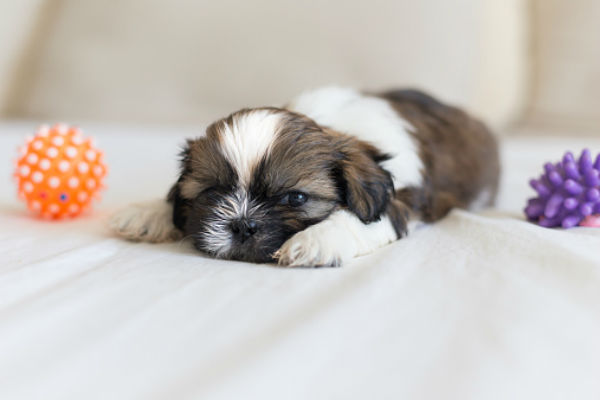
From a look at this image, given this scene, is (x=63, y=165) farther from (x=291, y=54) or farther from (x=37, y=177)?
(x=291, y=54)

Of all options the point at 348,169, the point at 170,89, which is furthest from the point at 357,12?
→ the point at 348,169

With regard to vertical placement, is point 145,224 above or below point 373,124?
below

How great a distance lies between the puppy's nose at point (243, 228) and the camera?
6.05ft

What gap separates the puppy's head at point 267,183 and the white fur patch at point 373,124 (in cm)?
25

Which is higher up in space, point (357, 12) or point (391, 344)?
point (357, 12)

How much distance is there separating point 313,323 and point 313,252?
0.50m

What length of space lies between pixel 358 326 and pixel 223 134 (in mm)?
910

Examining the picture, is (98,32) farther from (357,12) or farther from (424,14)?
(424,14)

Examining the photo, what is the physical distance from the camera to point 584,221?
2.07 m

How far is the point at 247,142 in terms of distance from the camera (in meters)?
1.89

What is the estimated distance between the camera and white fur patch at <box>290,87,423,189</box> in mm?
2295

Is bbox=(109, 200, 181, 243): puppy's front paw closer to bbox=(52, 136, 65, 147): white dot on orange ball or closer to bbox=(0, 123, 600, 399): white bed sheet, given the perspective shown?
bbox=(0, 123, 600, 399): white bed sheet

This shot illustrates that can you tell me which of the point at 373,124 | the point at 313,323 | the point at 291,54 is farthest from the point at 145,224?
the point at 291,54

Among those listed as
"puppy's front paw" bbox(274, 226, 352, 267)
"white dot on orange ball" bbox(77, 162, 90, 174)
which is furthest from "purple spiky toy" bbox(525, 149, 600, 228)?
"white dot on orange ball" bbox(77, 162, 90, 174)
